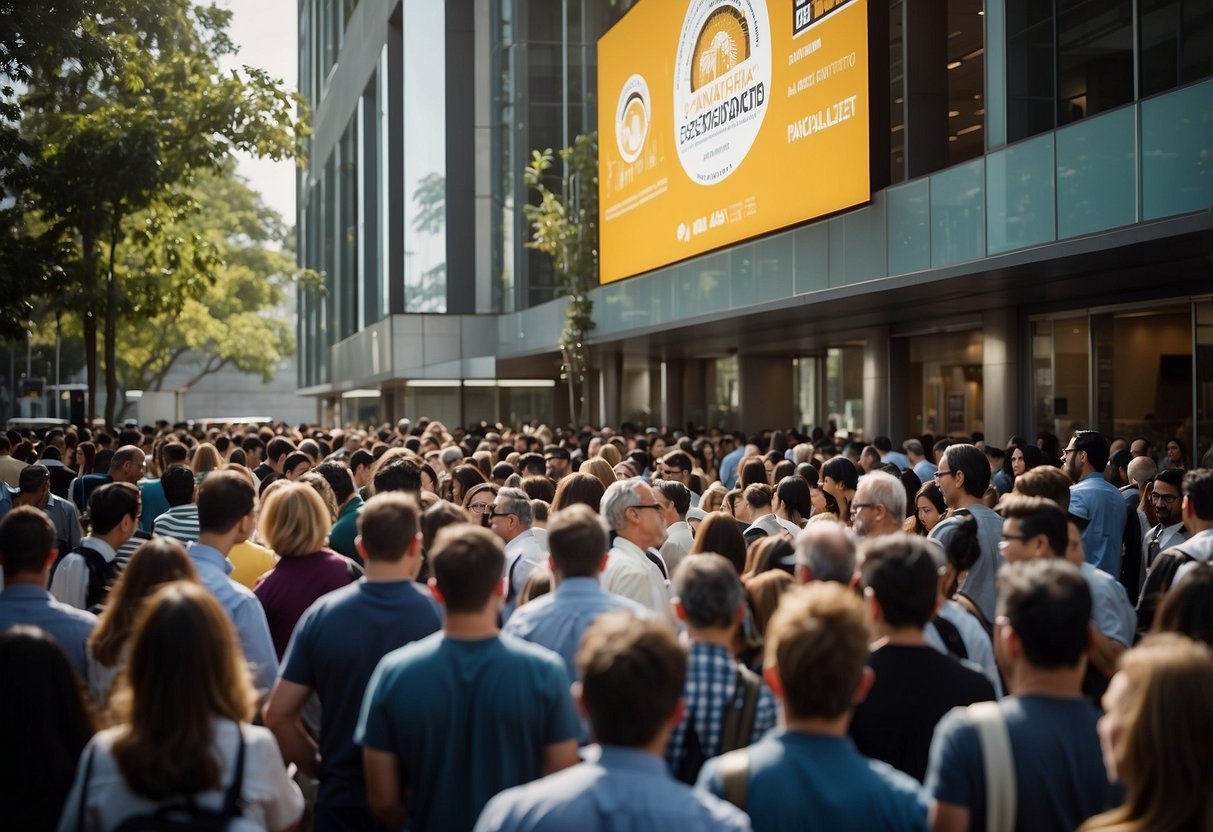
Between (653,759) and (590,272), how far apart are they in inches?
1169

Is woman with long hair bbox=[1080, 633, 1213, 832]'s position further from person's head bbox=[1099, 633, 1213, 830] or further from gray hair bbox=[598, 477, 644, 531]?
gray hair bbox=[598, 477, 644, 531]

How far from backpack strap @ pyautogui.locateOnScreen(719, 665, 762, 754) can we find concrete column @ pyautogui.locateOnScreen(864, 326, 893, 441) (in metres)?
20.5

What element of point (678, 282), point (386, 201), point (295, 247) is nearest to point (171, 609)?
point (678, 282)

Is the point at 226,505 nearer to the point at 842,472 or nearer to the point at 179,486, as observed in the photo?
the point at 179,486

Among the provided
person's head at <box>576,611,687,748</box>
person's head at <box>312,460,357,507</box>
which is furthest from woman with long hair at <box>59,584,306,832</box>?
person's head at <box>312,460,357,507</box>

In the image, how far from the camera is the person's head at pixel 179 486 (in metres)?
8.79

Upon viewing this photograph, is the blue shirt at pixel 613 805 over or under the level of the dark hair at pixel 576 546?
under

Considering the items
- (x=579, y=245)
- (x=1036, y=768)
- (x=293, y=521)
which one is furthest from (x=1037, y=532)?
(x=579, y=245)

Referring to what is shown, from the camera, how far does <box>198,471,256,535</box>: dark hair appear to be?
6.19 m

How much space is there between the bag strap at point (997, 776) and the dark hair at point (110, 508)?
206 inches

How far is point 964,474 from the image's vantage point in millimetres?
7957

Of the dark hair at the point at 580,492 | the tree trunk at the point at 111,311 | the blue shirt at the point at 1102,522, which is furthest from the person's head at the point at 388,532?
the tree trunk at the point at 111,311

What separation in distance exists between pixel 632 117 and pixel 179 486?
20.9 m

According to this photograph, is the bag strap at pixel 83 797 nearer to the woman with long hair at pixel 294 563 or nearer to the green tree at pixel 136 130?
the woman with long hair at pixel 294 563
